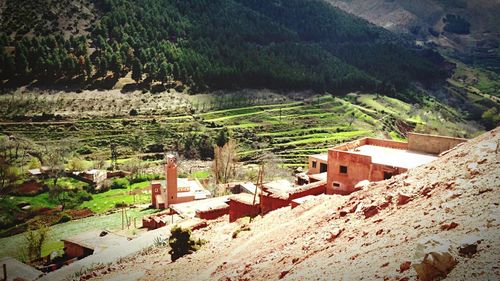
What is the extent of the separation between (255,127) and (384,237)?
71.7 meters

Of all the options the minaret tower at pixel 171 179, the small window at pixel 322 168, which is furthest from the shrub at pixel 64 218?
the small window at pixel 322 168

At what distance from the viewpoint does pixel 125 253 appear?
3180cm

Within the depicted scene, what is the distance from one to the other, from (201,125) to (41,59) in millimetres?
34518

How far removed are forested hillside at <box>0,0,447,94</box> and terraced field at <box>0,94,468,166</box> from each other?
11969 mm

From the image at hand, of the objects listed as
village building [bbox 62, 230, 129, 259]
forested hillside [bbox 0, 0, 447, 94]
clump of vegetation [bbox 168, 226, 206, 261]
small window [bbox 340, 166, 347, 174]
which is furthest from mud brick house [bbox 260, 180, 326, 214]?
forested hillside [bbox 0, 0, 447, 94]

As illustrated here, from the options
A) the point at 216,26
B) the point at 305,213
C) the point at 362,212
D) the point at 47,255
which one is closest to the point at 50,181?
the point at 47,255

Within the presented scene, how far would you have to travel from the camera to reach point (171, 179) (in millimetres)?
48375

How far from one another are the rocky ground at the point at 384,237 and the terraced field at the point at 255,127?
49869 millimetres

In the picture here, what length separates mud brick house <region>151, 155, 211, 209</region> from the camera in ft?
158

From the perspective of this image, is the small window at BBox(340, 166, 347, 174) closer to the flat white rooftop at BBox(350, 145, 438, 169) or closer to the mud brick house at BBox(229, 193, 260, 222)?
the flat white rooftop at BBox(350, 145, 438, 169)

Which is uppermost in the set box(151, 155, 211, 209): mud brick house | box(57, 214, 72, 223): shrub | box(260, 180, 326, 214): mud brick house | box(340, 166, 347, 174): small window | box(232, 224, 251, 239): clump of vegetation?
box(340, 166, 347, 174): small window

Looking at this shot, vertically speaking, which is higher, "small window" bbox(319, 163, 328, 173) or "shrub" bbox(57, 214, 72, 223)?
"small window" bbox(319, 163, 328, 173)

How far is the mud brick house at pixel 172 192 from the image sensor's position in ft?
158

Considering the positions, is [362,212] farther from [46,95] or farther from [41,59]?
[41,59]
